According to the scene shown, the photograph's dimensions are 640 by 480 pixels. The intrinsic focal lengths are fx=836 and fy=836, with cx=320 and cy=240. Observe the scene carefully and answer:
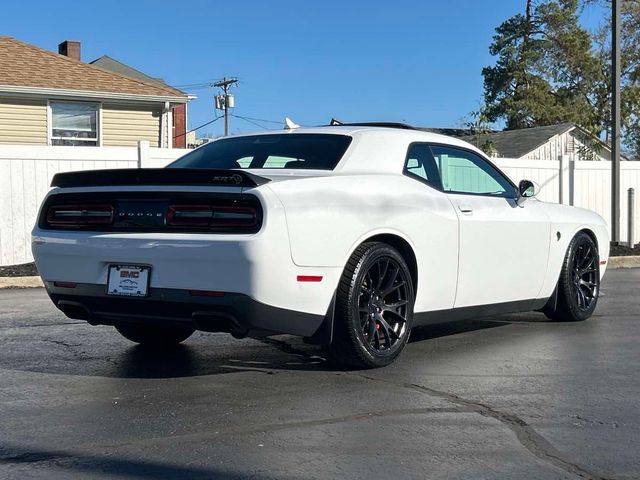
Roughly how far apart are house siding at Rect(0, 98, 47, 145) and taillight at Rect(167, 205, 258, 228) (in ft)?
49.6

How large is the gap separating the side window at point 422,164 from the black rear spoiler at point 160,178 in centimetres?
153

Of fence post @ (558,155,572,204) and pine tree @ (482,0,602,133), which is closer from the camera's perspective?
fence post @ (558,155,572,204)

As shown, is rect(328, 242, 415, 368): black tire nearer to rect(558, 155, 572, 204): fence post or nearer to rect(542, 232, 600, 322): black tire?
rect(542, 232, 600, 322): black tire

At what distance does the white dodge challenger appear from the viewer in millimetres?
4559

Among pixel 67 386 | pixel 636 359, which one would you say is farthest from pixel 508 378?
pixel 67 386

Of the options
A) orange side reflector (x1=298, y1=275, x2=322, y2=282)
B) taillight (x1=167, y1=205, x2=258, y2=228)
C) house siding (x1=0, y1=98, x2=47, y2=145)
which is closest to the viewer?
taillight (x1=167, y1=205, x2=258, y2=228)

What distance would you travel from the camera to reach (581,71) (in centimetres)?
4325

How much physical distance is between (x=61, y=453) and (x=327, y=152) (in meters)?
2.68

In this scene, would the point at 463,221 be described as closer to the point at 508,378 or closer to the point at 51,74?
the point at 508,378

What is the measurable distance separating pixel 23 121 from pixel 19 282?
9.18 meters

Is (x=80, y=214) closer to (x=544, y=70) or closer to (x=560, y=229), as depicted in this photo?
(x=560, y=229)

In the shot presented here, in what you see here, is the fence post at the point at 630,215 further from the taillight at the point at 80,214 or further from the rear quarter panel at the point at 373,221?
the taillight at the point at 80,214

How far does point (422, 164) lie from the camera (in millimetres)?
5895

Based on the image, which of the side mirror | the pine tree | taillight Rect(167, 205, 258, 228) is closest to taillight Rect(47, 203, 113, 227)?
taillight Rect(167, 205, 258, 228)
